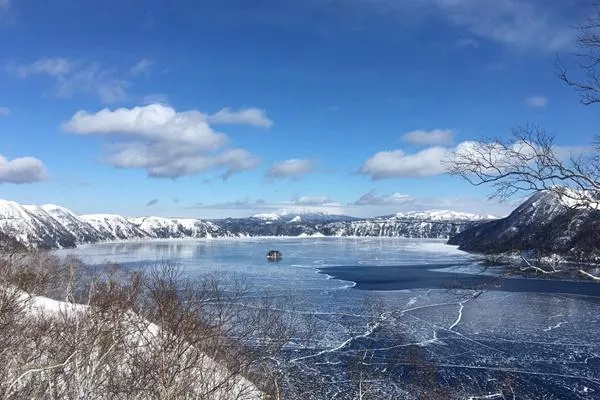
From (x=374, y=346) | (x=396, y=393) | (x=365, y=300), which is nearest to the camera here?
(x=396, y=393)

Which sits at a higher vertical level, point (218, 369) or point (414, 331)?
point (218, 369)

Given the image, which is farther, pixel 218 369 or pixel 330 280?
pixel 330 280

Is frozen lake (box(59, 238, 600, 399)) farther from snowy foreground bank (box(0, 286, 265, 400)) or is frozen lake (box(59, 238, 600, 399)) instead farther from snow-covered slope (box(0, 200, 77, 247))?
snow-covered slope (box(0, 200, 77, 247))

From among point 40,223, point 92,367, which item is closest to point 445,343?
point 92,367

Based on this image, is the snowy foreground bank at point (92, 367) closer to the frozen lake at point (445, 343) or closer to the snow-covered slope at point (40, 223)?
the frozen lake at point (445, 343)

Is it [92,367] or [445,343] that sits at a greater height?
[92,367]

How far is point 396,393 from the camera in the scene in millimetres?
15219

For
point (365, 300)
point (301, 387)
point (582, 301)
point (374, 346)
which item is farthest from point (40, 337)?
point (582, 301)

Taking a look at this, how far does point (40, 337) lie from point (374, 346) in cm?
1398

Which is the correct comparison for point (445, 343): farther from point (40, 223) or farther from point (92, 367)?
point (40, 223)

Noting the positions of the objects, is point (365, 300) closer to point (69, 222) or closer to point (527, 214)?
point (527, 214)

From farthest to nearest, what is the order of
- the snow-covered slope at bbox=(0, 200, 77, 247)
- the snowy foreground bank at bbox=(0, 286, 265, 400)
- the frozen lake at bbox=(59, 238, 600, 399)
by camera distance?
1. the snow-covered slope at bbox=(0, 200, 77, 247)
2. the frozen lake at bbox=(59, 238, 600, 399)
3. the snowy foreground bank at bbox=(0, 286, 265, 400)

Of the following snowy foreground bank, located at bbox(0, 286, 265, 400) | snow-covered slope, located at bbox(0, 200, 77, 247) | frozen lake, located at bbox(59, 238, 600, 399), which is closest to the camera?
snowy foreground bank, located at bbox(0, 286, 265, 400)

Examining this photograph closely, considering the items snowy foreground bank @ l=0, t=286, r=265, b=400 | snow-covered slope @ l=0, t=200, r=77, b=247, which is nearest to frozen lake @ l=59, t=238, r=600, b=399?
snowy foreground bank @ l=0, t=286, r=265, b=400
